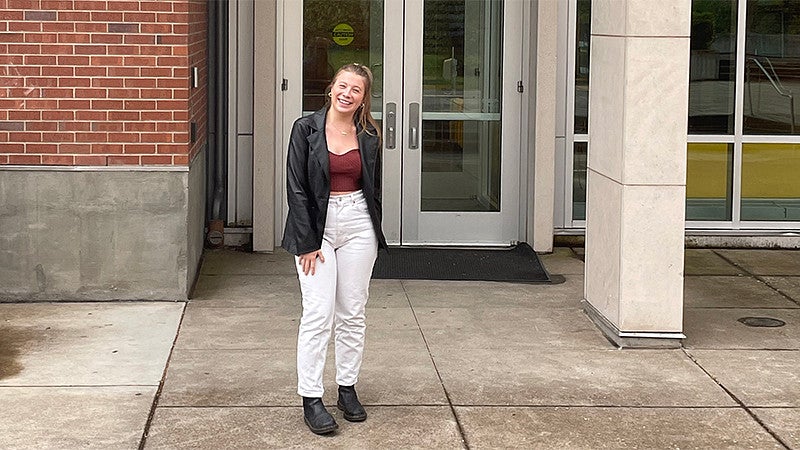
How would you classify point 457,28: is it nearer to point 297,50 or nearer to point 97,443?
point 297,50

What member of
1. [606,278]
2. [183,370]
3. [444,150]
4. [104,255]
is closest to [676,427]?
[606,278]

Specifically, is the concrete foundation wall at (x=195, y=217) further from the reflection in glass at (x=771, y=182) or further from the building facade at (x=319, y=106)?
the reflection in glass at (x=771, y=182)

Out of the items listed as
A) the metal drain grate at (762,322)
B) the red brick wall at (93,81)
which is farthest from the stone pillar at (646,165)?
the red brick wall at (93,81)

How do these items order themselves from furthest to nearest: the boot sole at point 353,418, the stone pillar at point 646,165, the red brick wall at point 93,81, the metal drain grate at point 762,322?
the red brick wall at point 93,81, the metal drain grate at point 762,322, the stone pillar at point 646,165, the boot sole at point 353,418

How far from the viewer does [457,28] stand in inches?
446

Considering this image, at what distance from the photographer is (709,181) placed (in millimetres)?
11781

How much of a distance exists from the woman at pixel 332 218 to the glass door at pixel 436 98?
16.5 ft

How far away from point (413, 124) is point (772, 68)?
126 inches

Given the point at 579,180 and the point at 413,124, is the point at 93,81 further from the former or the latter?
the point at 579,180

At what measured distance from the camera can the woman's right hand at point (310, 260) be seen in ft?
20.0

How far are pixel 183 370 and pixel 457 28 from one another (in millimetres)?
5025

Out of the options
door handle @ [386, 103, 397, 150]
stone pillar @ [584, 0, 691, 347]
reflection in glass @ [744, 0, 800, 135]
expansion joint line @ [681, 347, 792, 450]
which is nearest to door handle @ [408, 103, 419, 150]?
door handle @ [386, 103, 397, 150]

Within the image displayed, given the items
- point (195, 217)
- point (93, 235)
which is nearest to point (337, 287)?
point (93, 235)

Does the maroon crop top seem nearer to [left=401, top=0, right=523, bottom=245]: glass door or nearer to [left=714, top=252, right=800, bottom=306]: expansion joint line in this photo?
[left=714, top=252, right=800, bottom=306]: expansion joint line
